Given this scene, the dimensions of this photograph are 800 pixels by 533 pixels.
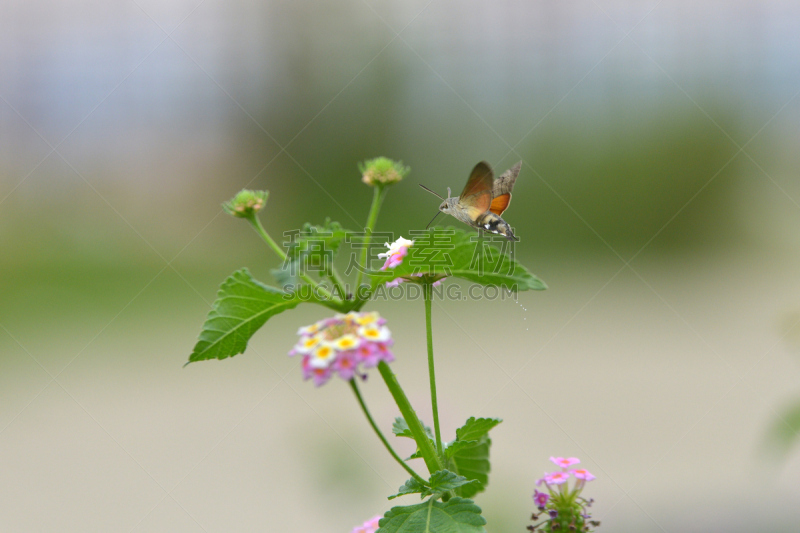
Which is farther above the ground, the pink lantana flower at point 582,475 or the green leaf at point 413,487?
the pink lantana flower at point 582,475

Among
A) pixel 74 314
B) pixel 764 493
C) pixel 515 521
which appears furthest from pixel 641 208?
pixel 74 314

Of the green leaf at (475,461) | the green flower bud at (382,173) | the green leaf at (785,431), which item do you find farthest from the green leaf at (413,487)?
the green leaf at (785,431)

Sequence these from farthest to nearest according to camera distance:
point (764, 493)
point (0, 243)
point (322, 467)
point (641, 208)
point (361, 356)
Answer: point (641, 208), point (0, 243), point (764, 493), point (322, 467), point (361, 356)

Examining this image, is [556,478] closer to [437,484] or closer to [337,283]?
[437,484]

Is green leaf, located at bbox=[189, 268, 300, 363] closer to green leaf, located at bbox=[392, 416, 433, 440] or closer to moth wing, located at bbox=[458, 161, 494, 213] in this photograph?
green leaf, located at bbox=[392, 416, 433, 440]

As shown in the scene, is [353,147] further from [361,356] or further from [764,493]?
[361,356]

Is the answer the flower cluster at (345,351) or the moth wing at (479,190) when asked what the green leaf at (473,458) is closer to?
the flower cluster at (345,351)
